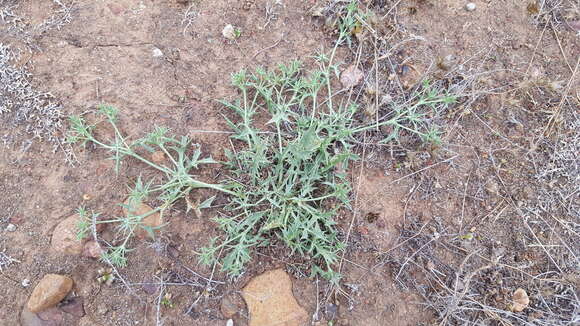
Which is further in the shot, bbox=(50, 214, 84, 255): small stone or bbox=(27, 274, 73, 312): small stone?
bbox=(50, 214, 84, 255): small stone

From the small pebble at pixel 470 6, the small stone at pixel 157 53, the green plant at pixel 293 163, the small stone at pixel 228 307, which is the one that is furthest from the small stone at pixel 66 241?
the small pebble at pixel 470 6

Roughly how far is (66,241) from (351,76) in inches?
77.4

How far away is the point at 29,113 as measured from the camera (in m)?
2.61

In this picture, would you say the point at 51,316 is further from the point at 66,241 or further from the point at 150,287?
the point at 150,287

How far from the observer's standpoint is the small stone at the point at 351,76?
2822 mm

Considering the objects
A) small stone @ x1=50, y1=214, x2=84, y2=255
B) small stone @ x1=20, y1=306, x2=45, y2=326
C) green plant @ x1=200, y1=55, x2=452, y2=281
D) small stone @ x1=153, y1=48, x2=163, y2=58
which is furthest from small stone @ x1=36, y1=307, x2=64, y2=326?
small stone @ x1=153, y1=48, x2=163, y2=58

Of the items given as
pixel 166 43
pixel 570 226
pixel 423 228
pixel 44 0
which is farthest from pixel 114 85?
pixel 570 226

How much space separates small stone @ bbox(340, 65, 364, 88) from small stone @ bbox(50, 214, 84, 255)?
6.01ft

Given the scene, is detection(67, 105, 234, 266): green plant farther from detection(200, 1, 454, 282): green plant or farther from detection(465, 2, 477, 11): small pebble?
detection(465, 2, 477, 11): small pebble

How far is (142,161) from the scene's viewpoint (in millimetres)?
2588

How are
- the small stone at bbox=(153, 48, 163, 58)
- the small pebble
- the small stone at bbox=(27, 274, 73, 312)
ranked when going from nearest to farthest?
the small stone at bbox=(27, 274, 73, 312), the small stone at bbox=(153, 48, 163, 58), the small pebble

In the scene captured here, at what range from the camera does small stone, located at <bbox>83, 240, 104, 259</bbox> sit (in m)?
2.38

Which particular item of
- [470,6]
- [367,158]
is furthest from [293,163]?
[470,6]

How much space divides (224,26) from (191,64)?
0.36m
